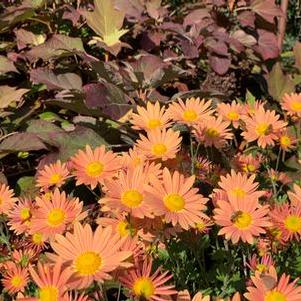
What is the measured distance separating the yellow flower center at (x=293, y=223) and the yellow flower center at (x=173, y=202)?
278 mm

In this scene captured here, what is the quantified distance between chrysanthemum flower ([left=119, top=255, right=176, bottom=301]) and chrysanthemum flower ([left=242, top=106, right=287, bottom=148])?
2.26 feet

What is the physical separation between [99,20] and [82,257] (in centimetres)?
168

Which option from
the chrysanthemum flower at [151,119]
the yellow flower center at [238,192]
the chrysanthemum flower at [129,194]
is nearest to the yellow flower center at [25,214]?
the chrysanthemum flower at [129,194]

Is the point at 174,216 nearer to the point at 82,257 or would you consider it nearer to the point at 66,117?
the point at 82,257

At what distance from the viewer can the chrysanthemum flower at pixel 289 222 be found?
49.5 inches

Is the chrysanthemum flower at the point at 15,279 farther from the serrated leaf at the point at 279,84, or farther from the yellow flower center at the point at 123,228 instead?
the serrated leaf at the point at 279,84

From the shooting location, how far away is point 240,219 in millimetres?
1131

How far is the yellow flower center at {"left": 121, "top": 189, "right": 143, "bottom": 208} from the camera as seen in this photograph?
113 cm

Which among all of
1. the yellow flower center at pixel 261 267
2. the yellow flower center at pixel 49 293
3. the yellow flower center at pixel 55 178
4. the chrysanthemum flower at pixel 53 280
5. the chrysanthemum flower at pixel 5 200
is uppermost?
the chrysanthemum flower at pixel 53 280

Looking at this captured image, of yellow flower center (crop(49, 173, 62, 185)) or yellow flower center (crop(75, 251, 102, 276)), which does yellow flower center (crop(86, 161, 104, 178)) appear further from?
yellow flower center (crop(75, 251, 102, 276))

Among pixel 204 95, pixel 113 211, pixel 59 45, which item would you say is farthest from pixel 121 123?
pixel 113 211

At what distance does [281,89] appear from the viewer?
2.92m

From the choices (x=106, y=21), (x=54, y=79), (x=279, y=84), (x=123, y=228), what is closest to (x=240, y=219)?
(x=123, y=228)

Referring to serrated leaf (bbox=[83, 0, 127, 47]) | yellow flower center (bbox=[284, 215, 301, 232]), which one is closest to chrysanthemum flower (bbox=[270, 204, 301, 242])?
yellow flower center (bbox=[284, 215, 301, 232])
